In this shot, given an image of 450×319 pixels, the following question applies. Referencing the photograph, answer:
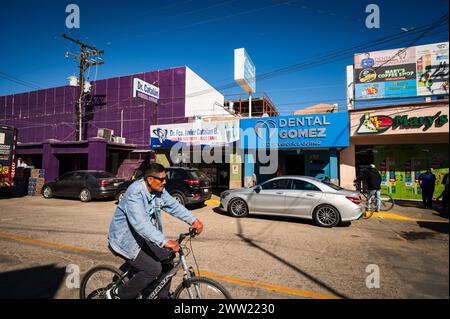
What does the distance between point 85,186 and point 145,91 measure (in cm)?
890

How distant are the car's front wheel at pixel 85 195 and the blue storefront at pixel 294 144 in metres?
8.73

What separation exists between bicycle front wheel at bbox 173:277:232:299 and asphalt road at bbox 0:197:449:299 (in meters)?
1.06

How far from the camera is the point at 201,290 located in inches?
99.7

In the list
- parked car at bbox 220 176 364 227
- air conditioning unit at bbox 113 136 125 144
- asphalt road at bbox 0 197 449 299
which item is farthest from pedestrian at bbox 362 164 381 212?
air conditioning unit at bbox 113 136 125 144

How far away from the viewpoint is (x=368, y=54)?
1423cm

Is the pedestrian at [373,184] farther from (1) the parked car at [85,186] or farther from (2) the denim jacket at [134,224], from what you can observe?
(1) the parked car at [85,186]

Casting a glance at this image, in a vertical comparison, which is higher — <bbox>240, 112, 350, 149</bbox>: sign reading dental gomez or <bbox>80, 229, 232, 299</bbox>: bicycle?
<bbox>240, 112, 350, 149</bbox>: sign reading dental gomez

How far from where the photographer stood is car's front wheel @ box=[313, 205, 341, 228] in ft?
24.3

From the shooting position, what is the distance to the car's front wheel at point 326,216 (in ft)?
24.3

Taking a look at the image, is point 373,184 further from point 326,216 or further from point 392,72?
point 392,72

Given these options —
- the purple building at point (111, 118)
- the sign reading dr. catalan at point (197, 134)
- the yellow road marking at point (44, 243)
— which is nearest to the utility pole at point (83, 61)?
the purple building at point (111, 118)

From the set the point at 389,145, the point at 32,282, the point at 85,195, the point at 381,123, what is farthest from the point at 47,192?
the point at 381,123

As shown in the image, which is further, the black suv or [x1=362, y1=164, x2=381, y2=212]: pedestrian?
the black suv

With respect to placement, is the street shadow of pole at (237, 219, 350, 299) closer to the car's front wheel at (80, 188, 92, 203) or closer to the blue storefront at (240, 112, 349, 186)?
the blue storefront at (240, 112, 349, 186)
